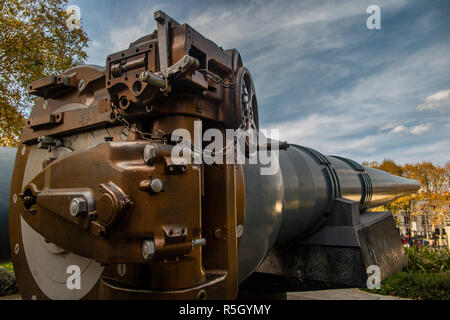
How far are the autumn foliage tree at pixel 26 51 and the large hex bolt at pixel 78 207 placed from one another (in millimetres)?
10829

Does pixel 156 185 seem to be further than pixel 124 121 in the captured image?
No

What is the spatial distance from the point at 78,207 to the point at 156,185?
335 mm

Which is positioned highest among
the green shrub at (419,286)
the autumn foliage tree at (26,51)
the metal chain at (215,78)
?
the autumn foliage tree at (26,51)

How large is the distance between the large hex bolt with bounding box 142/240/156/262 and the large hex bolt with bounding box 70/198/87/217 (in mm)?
289

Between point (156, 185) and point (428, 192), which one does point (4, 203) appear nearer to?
point (156, 185)

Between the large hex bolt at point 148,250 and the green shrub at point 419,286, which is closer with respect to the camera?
the large hex bolt at point 148,250

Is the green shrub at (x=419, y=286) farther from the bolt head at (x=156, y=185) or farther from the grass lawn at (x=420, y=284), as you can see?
the bolt head at (x=156, y=185)

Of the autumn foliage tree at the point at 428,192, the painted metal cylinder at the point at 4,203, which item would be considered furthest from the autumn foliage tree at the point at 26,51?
the autumn foliage tree at the point at 428,192

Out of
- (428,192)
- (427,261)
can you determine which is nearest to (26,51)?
(427,261)

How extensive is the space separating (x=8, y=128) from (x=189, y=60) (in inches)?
460

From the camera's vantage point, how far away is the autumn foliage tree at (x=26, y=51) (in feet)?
33.9

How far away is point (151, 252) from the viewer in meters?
1.21

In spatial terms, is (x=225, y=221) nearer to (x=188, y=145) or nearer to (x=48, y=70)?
(x=188, y=145)

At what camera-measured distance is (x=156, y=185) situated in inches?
47.9
